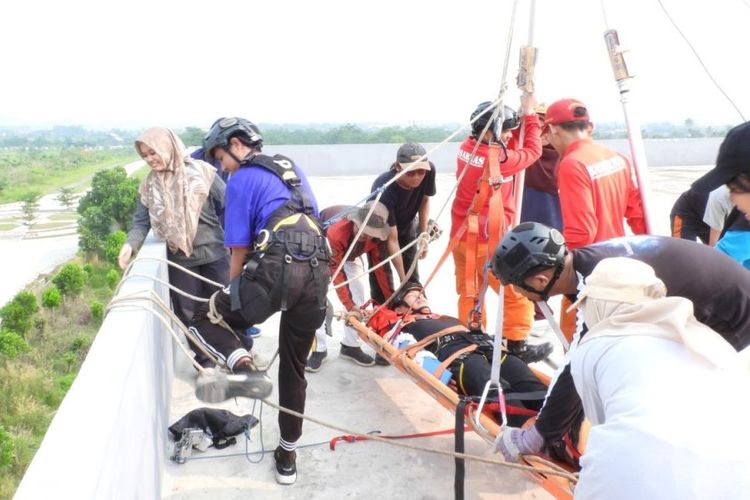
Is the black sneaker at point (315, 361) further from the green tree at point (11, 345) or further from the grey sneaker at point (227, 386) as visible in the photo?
the green tree at point (11, 345)

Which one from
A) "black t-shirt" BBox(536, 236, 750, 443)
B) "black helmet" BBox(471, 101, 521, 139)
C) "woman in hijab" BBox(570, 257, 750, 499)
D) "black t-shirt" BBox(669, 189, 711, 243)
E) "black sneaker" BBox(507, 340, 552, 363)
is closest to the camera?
"woman in hijab" BBox(570, 257, 750, 499)

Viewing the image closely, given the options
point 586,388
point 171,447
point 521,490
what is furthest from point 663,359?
point 171,447

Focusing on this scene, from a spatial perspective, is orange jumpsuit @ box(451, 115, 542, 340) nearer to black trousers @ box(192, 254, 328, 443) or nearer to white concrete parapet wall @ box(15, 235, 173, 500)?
black trousers @ box(192, 254, 328, 443)

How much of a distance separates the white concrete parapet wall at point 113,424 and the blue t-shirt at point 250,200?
560mm

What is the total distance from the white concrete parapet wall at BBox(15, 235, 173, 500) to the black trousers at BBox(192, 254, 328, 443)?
0.33 m

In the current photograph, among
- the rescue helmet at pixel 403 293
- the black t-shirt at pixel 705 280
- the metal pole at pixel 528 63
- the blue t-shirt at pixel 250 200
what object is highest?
the metal pole at pixel 528 63

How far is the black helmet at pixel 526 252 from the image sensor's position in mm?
2285

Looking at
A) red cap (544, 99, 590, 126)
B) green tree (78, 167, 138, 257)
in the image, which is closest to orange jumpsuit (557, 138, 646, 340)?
red cap (544, 99, 590, 126)

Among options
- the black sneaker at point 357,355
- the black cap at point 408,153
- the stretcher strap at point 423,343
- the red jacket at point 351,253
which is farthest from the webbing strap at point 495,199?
the black sneaker at point 357,355

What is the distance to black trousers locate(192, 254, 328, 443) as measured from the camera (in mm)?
2598

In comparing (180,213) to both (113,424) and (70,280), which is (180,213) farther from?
(70,280)

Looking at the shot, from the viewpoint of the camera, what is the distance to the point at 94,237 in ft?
51.2

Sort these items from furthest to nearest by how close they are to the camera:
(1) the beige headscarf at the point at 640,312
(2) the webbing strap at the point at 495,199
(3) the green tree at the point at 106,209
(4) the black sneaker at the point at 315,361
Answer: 1. (3) the green tree at the point at 106,209
2. (4) the black sneaker at the point at 315,361
3. (2) the webbing strap at the point at 495,199
4. (1) the beige headscarf at the point at 640,312

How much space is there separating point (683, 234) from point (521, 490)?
7.48ft
